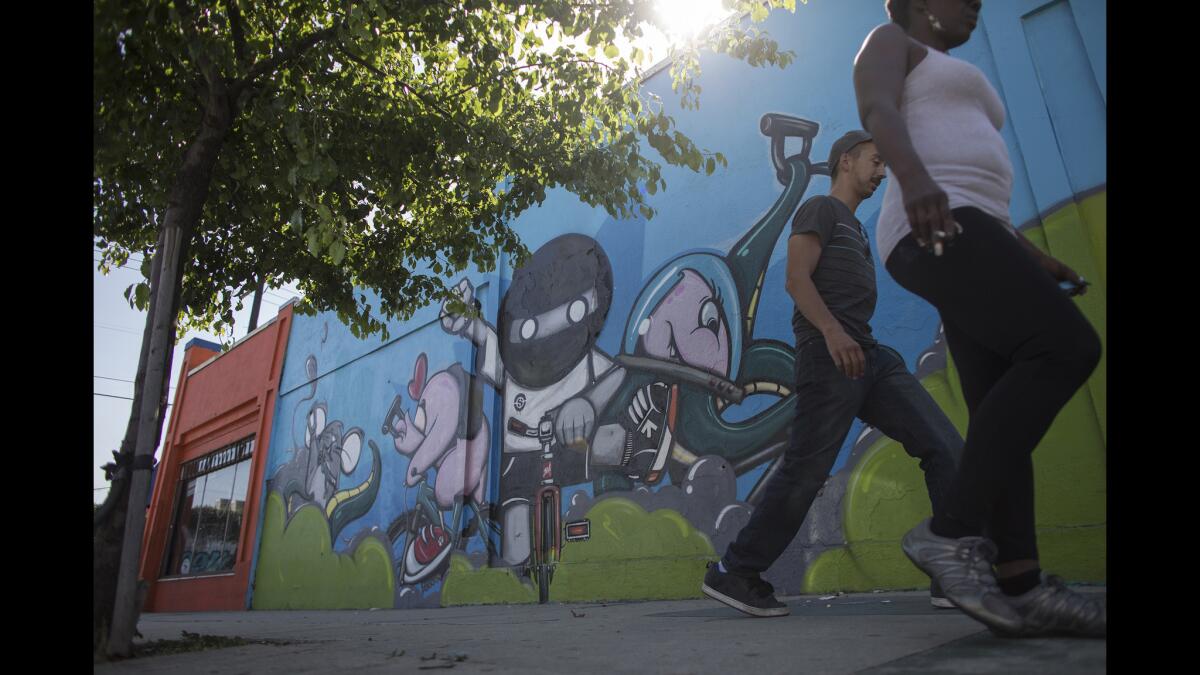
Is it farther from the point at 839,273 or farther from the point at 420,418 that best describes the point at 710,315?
the point at 420,418

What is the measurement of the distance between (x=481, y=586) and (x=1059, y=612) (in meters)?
5.84

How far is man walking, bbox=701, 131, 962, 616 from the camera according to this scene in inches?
99.9

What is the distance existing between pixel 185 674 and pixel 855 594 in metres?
3.30

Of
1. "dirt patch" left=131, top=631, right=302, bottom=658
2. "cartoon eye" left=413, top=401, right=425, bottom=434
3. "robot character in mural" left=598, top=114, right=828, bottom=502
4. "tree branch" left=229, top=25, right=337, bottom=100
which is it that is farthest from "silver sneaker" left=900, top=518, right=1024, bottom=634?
"cartoon eye" left=413, top=401, right=425, bottom=434

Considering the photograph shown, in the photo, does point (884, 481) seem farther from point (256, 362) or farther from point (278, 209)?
point (256, 362)

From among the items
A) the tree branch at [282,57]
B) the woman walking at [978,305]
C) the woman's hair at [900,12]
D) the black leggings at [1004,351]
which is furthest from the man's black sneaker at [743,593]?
the tree branch at [282,57]

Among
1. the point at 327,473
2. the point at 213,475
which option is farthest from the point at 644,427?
the point at 213,475

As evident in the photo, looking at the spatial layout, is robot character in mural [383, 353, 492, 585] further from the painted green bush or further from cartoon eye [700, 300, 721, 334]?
cartoon eye [700, 300, 721, 334]

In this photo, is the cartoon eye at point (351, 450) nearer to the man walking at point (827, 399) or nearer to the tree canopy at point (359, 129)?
the tree canopy at point (359, 129)

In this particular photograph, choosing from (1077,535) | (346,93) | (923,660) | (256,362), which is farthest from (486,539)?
(256,362)

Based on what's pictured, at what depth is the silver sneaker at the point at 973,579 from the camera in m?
1.67

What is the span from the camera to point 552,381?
6727 millimetres

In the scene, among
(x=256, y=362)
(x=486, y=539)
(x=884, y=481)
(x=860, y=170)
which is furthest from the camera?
(x=256, y=362)

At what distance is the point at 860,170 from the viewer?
293 centimetres
